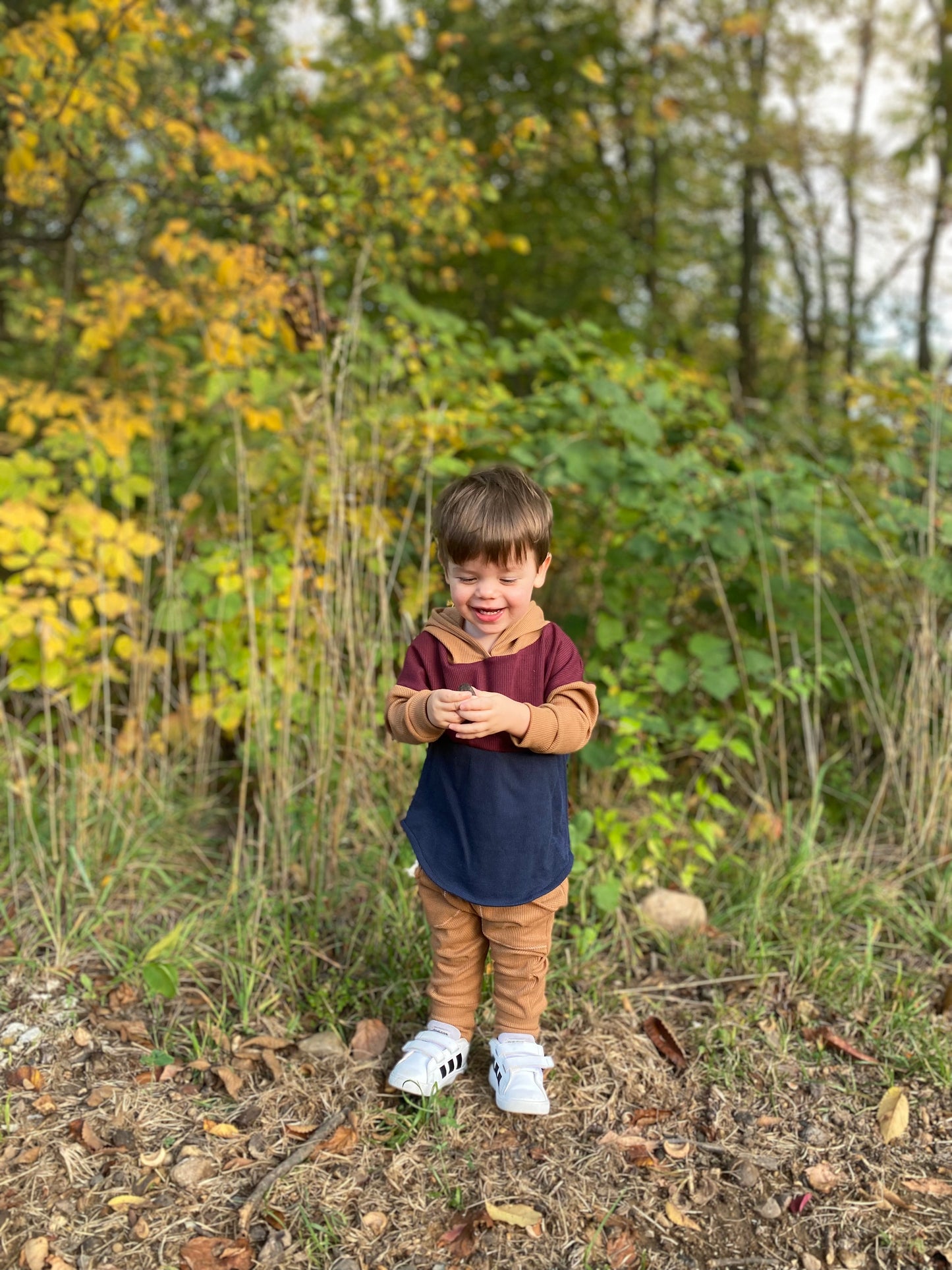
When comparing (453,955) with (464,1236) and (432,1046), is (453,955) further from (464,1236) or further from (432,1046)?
(464,1236)

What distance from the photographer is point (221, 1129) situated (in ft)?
6.17

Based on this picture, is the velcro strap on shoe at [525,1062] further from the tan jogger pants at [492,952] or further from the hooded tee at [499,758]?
the hooded tee at [499,758]

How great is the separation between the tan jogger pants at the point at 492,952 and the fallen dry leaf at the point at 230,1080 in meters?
0.43

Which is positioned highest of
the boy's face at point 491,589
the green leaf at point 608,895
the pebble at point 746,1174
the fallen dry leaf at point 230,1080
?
the boy's face at point 491,589

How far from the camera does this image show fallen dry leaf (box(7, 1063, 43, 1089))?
6.44 feet

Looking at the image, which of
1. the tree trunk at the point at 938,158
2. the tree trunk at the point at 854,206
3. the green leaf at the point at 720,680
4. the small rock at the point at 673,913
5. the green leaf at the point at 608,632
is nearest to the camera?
the small rock at the point at 673,913

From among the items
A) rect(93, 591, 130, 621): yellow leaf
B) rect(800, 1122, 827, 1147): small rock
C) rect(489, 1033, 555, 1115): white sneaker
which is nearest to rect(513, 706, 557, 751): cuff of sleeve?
rect(489, 1033, 555, 1115): white sneaker

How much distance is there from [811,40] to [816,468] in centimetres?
868

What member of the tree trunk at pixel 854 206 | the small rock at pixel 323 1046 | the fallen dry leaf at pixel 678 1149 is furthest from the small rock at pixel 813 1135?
the tree trunk at pixel 854 206

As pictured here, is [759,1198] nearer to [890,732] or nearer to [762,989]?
[762,989]

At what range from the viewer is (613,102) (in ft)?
25.2

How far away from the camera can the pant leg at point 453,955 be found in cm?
192

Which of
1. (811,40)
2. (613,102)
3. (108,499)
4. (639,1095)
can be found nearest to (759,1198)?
(639,1095)

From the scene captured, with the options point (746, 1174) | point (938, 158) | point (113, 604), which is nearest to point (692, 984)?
point (746, 1174)
